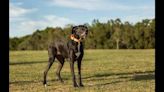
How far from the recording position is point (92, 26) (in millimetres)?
96500

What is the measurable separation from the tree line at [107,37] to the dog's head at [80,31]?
6599 centimetres

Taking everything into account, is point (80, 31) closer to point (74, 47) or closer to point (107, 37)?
point (74, 47)

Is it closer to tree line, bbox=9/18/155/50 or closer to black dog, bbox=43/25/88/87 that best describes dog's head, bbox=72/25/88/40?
black dog, bbox=43/25/88/87

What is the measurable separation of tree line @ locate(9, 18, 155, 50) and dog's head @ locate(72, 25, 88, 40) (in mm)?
65994

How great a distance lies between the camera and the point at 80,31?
35.9ft

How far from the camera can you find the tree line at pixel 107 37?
79500mm

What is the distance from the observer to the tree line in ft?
261

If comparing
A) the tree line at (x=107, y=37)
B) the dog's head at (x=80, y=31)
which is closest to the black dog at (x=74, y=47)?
the dog's head at (x=80, y=31)

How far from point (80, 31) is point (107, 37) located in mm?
79209

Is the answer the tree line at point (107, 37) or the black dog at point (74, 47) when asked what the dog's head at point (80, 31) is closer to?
the black dog at point (74, 47)

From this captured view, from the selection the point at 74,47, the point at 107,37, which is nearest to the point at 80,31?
the point at 74,47

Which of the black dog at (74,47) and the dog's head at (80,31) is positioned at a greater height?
the dog's head at (80,31)
